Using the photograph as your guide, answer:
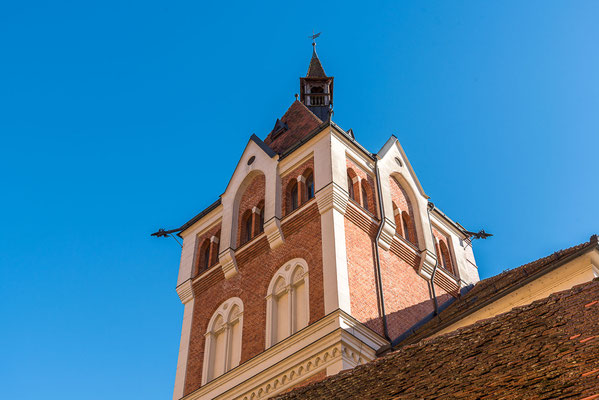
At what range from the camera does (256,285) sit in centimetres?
2561

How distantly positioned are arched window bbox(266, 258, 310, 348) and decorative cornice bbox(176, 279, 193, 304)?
182 inches

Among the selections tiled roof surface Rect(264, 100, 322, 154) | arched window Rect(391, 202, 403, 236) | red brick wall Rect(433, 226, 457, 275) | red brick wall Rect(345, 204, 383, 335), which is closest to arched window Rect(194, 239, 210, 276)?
tiled roof surface Rect(264, 100, 322, 154)

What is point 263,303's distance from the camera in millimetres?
24750

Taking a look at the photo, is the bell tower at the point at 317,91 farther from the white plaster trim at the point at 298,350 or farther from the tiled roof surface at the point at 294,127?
the white plaster trim at the point at 298,350

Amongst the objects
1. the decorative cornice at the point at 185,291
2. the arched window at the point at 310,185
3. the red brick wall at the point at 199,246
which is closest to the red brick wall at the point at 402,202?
the arched window at the point at 310,185

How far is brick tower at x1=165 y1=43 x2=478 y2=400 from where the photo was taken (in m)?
22.0

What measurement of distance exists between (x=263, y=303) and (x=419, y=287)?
18.0 feet

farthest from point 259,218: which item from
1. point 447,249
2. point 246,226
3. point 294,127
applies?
point 447,249

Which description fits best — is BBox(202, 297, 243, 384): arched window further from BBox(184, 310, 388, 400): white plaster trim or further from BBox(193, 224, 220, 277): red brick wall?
BBox(193, 224, 220, 277): red brick wall

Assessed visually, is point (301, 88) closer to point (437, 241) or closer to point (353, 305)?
point (437, 241)

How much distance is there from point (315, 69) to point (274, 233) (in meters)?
18.3

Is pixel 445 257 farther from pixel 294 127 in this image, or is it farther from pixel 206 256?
pixel 206 256

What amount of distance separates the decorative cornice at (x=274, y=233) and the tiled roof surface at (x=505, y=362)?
14.3 metres

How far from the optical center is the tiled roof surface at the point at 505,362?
25.3 ft
